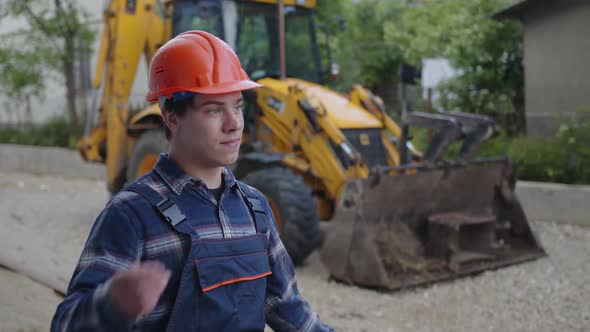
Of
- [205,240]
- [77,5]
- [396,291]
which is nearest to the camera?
[205,240]

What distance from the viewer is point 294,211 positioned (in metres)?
5.96

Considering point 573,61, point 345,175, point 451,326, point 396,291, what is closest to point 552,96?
point 573,61

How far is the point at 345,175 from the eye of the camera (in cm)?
638

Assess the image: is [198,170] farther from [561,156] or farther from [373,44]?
[373,44]

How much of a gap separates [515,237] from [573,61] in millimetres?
4755

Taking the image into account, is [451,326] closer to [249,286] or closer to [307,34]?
[249,286]

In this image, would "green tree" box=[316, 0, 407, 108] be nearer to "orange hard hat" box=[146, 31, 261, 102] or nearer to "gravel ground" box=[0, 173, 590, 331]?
"gravel ground" box=[0, 173, 590, 331]

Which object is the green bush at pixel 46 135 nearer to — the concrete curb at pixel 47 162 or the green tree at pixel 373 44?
the concrete curb at pixel 47 162

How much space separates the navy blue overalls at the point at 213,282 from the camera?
5.71 ft

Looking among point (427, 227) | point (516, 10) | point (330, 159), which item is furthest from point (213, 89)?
point (516, 10)

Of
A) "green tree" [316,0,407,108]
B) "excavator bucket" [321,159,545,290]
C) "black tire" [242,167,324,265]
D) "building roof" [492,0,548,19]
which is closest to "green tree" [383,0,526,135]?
"building roof" [492,0,548,19]

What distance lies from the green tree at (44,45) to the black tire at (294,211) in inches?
397

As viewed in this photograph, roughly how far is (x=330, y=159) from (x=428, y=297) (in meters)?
1.66

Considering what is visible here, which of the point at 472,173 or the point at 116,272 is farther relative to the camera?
the point at 472,173
